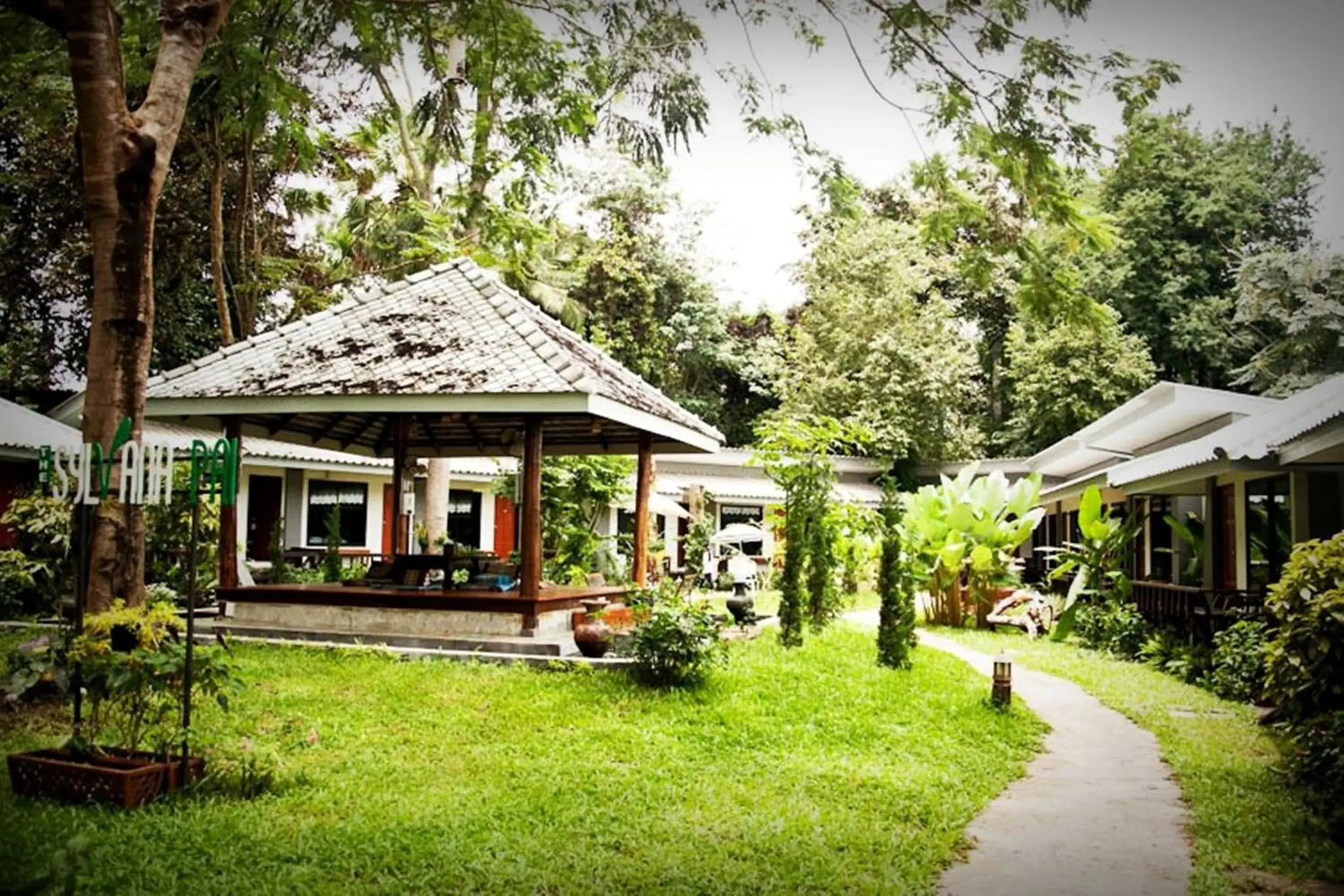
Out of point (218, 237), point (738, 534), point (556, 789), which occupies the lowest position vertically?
point (556, 789)

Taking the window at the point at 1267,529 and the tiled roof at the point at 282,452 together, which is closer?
the window at the point at 1267,529

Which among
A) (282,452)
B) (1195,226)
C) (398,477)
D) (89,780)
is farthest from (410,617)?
(1195,226)

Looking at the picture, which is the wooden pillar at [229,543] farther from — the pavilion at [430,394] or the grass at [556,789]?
the grass at [556,789]

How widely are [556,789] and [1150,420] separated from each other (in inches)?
605

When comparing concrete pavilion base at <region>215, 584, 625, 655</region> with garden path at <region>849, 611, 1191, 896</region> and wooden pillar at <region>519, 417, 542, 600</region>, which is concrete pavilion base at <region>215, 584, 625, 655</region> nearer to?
wooden pillar at <region>519, 417, 542, 600</region>

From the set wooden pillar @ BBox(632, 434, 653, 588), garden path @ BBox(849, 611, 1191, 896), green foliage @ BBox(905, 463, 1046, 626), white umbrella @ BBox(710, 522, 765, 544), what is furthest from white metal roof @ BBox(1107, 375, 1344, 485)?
white umbrella @ BBox(710, 522, 765, 544)

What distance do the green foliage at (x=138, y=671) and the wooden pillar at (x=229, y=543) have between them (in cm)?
477

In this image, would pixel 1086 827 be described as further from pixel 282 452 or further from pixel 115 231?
pixel 282 452

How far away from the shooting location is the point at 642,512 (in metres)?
13.3

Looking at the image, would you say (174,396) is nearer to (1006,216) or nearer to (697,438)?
(697,438)

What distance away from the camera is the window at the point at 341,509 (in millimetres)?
22234

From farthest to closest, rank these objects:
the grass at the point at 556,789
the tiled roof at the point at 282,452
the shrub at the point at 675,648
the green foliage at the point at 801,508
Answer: the tiled roof at the point at 282,452, the green foliage at the point at 801,508, the shrub at the point at 675,648, the grass at the point at 556,789

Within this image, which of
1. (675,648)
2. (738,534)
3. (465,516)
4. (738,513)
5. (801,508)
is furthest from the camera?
(738,513)

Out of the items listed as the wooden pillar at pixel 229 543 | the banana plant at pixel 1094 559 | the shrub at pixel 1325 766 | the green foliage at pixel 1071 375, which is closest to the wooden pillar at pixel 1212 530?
the banana plant at pixel 1094 559
